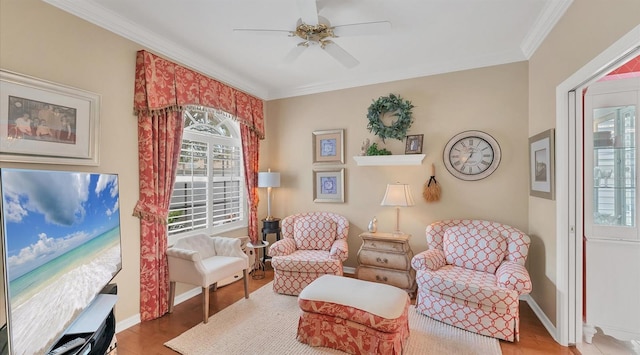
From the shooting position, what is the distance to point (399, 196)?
11.1 feet

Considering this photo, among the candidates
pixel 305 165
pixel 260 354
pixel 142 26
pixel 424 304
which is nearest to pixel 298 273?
pixel 260 354

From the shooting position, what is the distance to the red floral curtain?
8.82 ft

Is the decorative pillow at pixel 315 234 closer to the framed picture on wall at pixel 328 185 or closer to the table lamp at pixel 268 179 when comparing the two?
the framed picture on wall at pixel 328 185

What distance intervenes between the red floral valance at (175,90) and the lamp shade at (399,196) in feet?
7.55

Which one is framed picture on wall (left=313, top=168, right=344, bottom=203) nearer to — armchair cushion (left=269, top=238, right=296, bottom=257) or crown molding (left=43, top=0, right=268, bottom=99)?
armchair cushion (left=269, top=238, right=296, bottom=257)

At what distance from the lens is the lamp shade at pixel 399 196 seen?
335cm

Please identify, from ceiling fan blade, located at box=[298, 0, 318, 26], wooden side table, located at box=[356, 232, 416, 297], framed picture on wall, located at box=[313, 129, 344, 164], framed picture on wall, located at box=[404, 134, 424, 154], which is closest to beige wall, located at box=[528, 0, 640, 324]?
framed picture on wall, located at box=[404, 134, 424, 154]

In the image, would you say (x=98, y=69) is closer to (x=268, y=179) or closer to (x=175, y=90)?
(x=175, y=90)

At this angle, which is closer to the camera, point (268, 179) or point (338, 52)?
point (338, 52)

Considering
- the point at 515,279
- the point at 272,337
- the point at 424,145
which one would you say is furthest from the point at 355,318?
the point at 424,145

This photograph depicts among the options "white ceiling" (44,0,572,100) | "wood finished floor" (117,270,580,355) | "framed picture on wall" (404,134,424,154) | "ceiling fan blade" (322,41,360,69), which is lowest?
"wood finished floor" (117,270,580,355)

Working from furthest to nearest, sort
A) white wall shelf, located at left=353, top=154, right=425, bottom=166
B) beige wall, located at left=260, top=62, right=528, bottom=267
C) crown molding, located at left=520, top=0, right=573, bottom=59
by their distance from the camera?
1. white wall shelf, located at left=353, top=154, right=425, bottom=166
2. beige wall, located at left=260, top=62, right=528, bottom=267
3. crown molding, located at left=520, top=0, right=573, bottom=59

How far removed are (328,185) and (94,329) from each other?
3070 mm

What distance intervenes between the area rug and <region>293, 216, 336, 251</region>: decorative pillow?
37.8 inches
